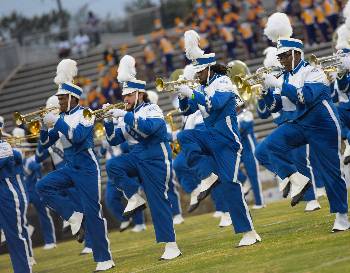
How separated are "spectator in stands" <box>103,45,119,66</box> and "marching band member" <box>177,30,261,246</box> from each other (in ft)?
64.0

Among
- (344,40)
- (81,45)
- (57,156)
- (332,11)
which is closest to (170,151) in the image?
(344,40)

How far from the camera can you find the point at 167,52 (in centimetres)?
3306

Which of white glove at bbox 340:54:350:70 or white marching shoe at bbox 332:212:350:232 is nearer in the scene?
white marching shoe at bbox 332:212:350:232

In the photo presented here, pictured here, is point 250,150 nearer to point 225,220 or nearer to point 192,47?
point 225,220

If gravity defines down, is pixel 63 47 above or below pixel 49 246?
above

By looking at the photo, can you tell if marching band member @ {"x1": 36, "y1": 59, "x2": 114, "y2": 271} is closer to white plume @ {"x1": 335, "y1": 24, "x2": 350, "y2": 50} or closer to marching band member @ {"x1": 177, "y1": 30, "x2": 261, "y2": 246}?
marching band member @ {"x1": 177, "y1": 30, "x2": 261, "y2": 246}

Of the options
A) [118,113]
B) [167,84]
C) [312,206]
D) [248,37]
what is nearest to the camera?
[118,113]

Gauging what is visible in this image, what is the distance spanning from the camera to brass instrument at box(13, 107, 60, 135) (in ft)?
51.7

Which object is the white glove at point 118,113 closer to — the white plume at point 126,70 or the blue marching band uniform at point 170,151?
the blue marching band uniform at point 170,151

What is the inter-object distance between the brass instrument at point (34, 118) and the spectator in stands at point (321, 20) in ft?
46.9

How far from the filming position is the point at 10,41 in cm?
3862

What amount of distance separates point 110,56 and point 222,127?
20.0m

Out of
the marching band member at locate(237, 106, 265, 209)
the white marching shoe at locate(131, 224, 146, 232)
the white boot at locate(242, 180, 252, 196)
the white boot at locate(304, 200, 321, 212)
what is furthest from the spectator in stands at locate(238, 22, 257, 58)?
the white boot at locate(304, 200, 321, 212)

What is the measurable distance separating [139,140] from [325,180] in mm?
2507
